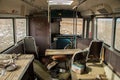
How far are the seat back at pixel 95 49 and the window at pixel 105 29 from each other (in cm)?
29

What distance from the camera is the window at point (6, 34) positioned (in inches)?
156

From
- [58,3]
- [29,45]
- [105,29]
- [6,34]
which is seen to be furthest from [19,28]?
[105,29]

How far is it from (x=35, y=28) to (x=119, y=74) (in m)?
4.49

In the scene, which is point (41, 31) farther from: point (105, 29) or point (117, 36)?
point (117, 36)

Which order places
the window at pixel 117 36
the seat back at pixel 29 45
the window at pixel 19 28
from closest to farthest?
the window at pixel 117 36 → the window at pixel 19 28 → the seat back at pixel 29 45

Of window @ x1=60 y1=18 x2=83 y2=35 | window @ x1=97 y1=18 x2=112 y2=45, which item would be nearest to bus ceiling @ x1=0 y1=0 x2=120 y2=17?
window @ x1=97 y1=18 x2=112 y2=45

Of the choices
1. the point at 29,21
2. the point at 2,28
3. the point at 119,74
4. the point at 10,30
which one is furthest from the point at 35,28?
the point at 119,74

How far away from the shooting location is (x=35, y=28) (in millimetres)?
7004

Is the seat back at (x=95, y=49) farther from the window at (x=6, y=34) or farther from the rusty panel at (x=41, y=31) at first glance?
the rusty panel at (x=41, y=31)

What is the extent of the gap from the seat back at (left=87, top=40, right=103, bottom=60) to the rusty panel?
9.18ft

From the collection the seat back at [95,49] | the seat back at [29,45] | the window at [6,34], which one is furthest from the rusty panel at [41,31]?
the seat back at [95,49]

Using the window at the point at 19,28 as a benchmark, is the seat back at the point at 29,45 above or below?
below

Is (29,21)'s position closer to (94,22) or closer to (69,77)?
(94,22)

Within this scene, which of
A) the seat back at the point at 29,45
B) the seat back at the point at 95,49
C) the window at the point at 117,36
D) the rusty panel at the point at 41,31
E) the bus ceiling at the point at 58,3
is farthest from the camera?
the rusty panel at the point at 41,31
